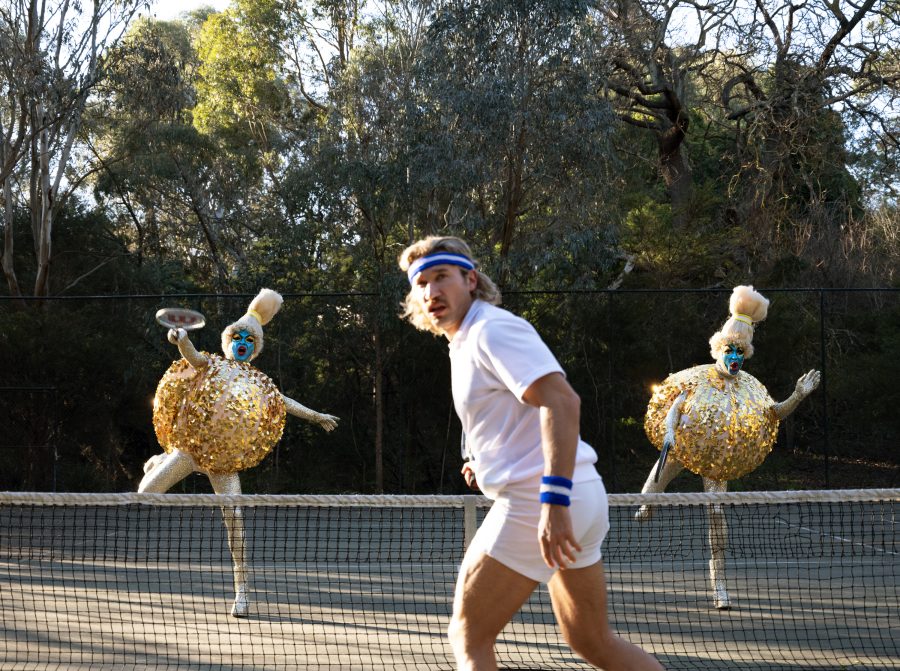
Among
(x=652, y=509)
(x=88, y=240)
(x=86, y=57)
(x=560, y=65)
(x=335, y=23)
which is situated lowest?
(x=652, y=509)

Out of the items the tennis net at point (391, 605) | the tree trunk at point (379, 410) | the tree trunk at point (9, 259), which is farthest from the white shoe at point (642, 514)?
the tree trunk at point (9, 259)

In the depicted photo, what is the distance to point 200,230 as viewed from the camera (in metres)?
Answer: 28.7

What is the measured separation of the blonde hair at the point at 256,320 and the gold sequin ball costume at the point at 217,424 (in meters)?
0.22

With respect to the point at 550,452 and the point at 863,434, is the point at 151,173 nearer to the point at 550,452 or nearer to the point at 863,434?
the point at 863,434

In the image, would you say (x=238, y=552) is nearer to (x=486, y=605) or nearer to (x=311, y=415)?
(x=311, y=415)

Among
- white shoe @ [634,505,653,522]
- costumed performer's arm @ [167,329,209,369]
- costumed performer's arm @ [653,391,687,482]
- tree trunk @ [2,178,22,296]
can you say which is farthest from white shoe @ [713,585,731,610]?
tree trunk @ [2,178,22,296]

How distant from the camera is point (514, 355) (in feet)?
10.1

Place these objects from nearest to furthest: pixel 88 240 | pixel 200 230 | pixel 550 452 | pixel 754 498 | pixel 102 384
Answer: pixel 550 452 < pixel 754 498 < pixel 102 384 < pixel 88 240 < pixel 200 230

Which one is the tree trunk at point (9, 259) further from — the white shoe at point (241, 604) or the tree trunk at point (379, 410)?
the white shoe at point (241, 604)

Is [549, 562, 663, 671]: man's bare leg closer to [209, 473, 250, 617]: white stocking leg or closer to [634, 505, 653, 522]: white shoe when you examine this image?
[634, 505, 653, 522]: white shoe

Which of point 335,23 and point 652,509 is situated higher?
point 335,23

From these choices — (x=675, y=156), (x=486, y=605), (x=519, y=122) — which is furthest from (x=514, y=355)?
(x=675, y=156)

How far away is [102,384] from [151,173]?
1298 centimetres

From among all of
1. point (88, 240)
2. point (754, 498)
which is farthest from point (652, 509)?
point (88, 240)
